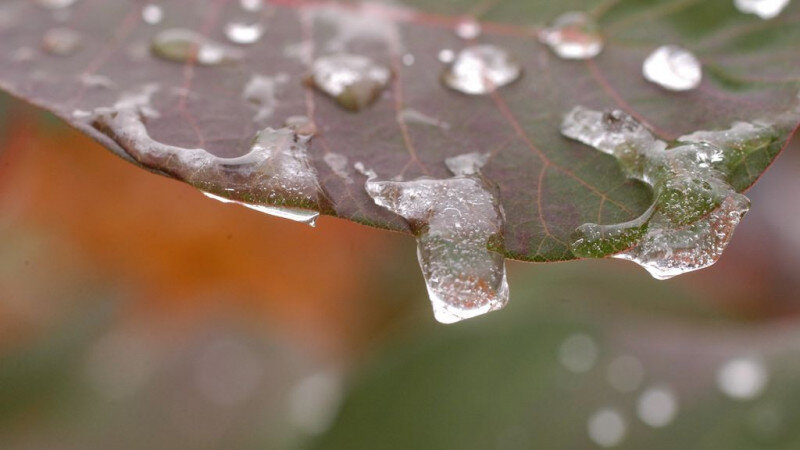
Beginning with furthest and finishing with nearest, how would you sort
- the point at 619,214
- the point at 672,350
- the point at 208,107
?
the point at 672,350 < the point at 208,107 < the point at 619,214

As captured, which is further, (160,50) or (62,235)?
(62,235)

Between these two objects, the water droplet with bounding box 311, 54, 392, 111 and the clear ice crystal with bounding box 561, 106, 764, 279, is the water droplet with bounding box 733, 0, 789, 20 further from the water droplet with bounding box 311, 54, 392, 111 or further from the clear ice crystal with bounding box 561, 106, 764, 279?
the water droplet with bounding box 311, 54, 392, 111

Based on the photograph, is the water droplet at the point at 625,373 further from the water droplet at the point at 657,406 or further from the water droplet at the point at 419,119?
the water droplet at the point at 419,119

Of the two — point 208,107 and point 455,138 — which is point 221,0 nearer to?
point 208,107

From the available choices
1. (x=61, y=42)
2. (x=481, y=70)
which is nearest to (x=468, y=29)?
(x=481, y=70)

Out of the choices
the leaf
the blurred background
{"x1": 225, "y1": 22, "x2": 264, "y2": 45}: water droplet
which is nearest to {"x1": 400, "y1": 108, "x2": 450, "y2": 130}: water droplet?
the leaf

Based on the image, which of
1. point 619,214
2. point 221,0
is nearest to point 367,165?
point 619,214
